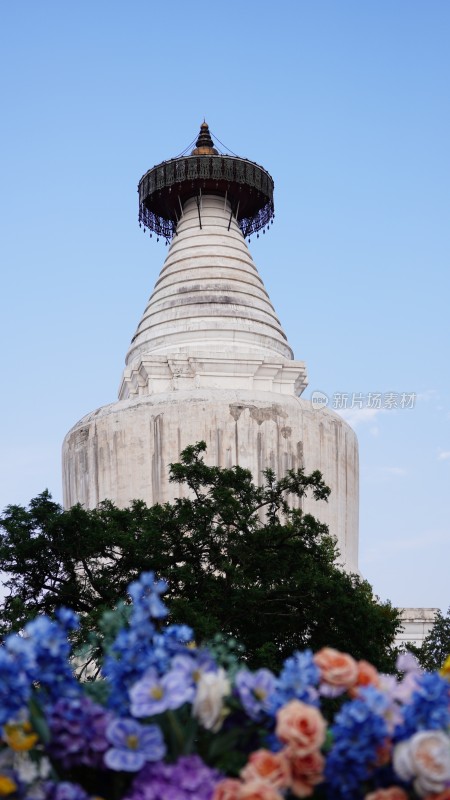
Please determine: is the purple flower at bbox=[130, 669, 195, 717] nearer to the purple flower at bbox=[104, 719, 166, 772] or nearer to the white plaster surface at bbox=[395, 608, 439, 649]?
the purple flower at bbox=[104, 719, 166, 772]

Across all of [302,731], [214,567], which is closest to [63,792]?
[302,731]

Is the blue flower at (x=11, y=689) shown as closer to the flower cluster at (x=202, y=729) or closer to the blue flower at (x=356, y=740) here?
the flower cluster at (x=202, y=729)

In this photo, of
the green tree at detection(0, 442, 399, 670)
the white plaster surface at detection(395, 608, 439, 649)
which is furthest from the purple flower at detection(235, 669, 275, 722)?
the white plaster surface at detection(395, 608, 439, 649)

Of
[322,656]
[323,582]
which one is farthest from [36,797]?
[323,582]

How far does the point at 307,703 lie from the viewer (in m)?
4.87

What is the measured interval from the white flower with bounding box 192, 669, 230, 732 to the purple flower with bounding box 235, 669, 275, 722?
0.31 feet

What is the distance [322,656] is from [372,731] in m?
0.59

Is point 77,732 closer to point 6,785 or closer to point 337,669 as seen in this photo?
point 6,785

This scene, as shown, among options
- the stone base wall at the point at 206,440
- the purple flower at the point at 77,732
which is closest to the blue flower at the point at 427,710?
the purple flower at the point at 77,732

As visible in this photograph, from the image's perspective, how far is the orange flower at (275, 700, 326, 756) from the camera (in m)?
4.57

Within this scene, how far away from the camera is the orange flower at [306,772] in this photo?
4.61 meters

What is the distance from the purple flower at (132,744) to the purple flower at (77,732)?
16 cm

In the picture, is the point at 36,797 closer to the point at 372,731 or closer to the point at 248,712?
the point at 248,712

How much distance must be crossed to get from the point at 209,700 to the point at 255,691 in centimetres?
23
